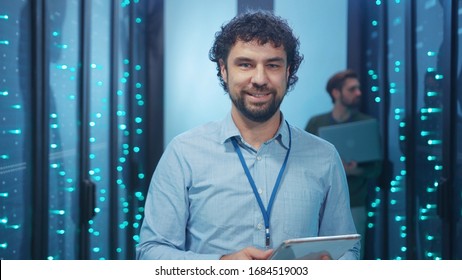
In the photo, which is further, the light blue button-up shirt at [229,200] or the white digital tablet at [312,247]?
the light blue button-up shirt at [229,200]

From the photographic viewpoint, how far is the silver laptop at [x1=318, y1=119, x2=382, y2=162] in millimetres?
3186

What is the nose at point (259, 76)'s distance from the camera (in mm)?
1469

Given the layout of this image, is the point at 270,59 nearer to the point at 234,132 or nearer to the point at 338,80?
the point at 234,132

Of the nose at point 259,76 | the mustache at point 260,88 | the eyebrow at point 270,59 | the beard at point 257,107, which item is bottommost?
the beard at point 257,107

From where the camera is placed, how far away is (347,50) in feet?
11.4

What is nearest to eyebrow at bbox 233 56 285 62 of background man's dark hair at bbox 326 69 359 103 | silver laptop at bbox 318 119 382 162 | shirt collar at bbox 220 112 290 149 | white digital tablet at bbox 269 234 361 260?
shirt collar at bbox 220 112 290 149

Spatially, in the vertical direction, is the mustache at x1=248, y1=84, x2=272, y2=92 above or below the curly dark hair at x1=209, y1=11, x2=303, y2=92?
below

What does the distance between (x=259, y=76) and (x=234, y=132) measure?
17cm

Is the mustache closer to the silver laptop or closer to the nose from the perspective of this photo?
the nose

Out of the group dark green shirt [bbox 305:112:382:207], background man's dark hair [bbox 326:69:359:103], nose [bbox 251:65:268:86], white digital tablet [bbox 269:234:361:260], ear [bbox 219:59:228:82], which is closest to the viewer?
white digital tablet [bbox 269:234:361:260]

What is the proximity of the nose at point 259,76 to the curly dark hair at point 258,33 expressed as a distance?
0.27 feet

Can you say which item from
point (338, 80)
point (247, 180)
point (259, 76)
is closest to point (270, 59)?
point (259, 76)

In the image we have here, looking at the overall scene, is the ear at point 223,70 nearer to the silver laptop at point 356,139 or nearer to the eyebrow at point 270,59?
the eyebrow at point 270,59

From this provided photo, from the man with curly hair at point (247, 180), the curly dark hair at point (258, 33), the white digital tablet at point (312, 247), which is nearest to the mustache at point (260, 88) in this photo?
the man with curly hair at point (247, 180)
